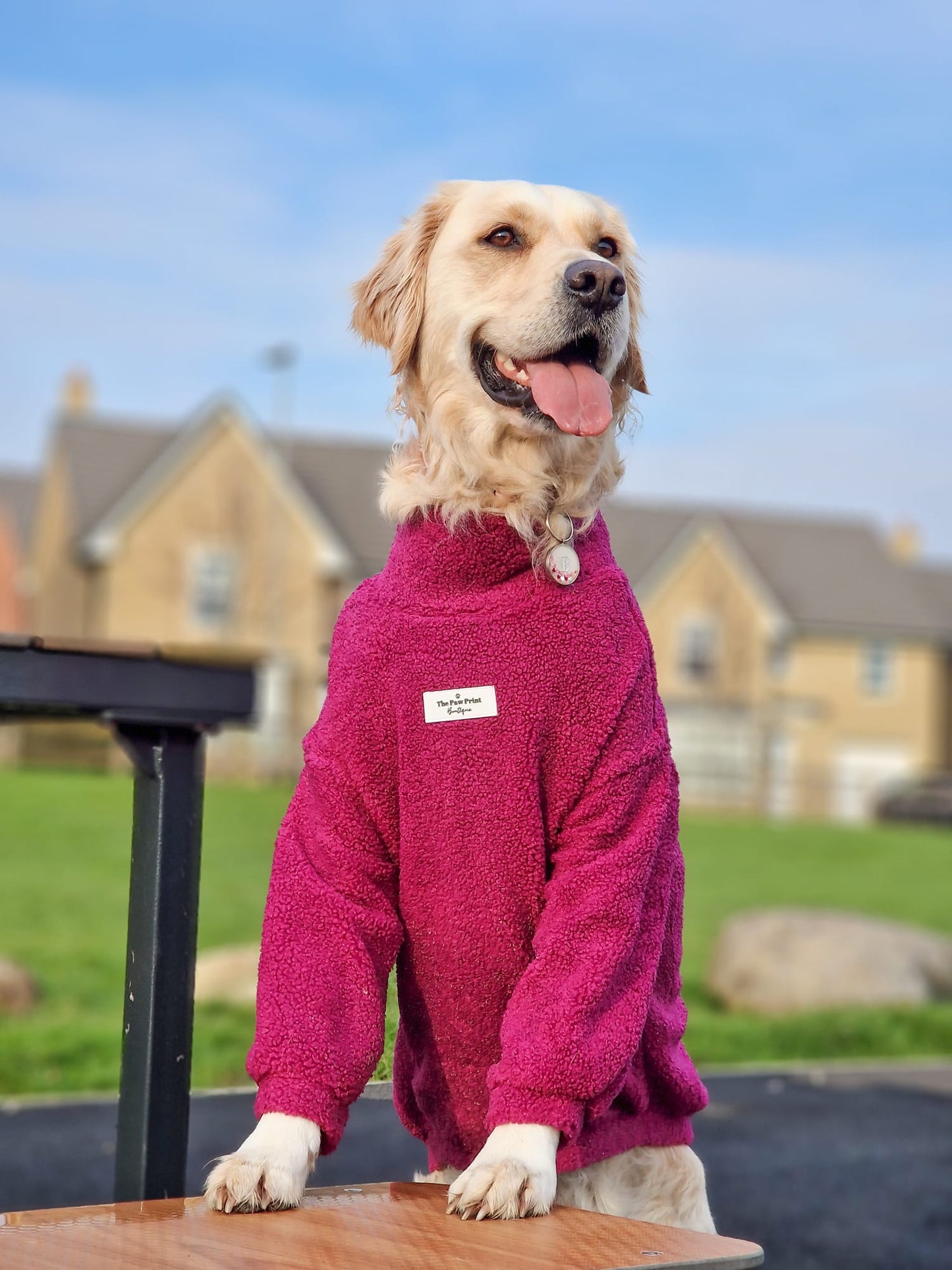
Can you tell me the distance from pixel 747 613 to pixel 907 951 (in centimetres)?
3067

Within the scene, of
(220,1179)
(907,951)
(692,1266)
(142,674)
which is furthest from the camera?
(907,951)

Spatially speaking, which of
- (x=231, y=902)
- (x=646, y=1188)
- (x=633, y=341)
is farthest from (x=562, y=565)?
(x=231, y=902)

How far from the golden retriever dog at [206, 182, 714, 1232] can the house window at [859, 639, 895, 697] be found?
133 ft

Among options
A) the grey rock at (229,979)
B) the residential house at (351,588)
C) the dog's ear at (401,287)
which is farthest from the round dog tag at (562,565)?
the residential house at (351,588)

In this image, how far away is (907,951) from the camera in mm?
10266

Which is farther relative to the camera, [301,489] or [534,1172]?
[301,489]

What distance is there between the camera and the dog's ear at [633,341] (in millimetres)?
3062

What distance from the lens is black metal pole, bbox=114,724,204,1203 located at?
131 inches

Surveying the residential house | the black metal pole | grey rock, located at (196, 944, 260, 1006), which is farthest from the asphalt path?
the residential house

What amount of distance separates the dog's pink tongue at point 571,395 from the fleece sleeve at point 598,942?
1.44ft

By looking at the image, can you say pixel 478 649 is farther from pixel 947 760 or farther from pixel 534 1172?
pixel 947 760

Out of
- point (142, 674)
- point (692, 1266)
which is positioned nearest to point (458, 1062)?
point (692, 1266)

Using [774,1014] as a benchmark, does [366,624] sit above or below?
above

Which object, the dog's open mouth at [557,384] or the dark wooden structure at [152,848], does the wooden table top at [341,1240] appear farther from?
the dog's open mouth at [557,384]
